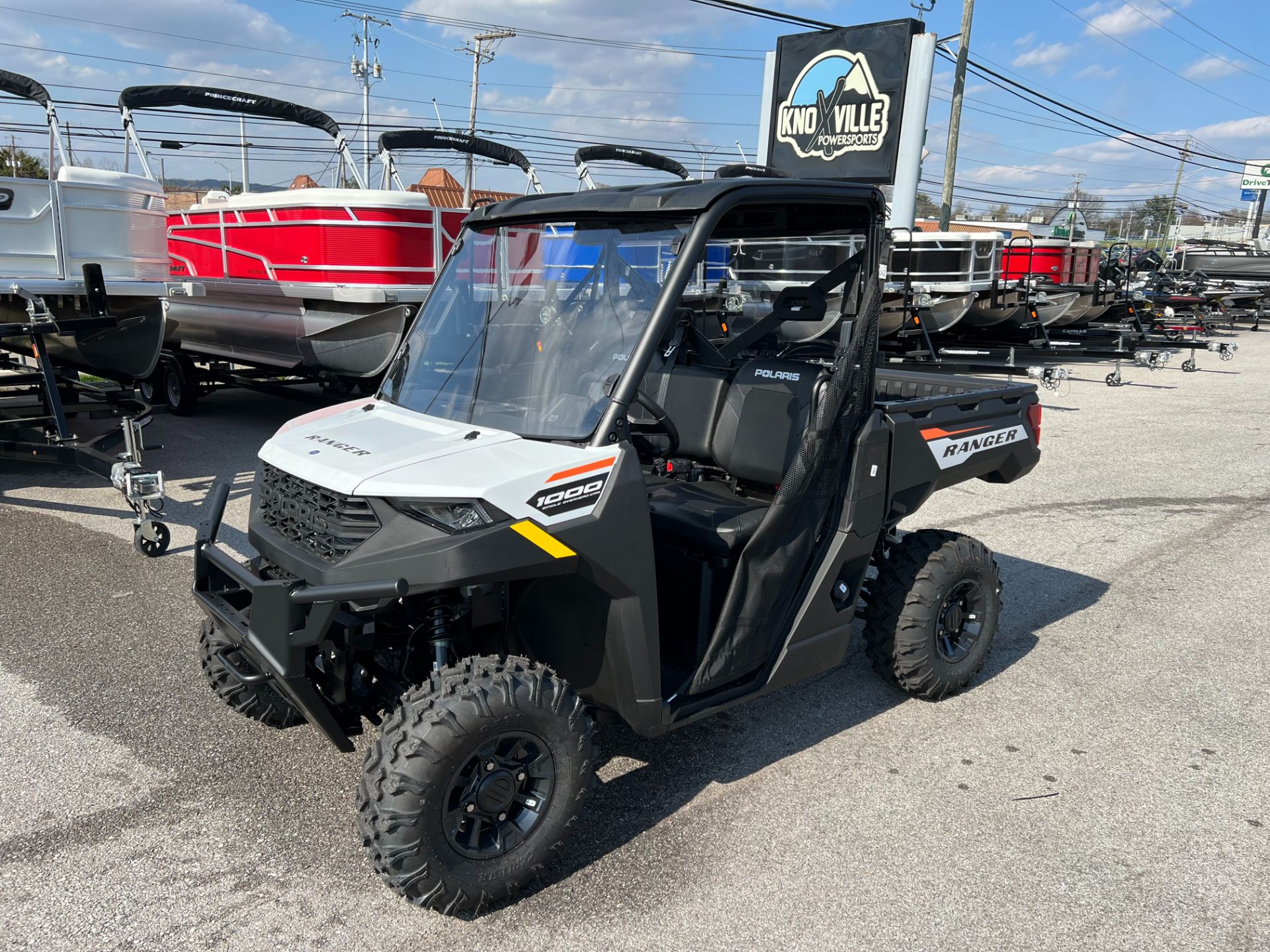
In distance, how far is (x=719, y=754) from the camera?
3.66 metres

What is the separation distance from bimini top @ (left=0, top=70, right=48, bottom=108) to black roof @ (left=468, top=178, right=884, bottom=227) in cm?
539

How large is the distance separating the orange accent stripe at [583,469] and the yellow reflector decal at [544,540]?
14cm

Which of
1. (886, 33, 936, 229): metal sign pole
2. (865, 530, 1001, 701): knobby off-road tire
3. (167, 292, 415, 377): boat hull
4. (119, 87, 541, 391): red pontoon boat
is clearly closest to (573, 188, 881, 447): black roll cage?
(865, 530, 1001, 701): knobby off-road tire

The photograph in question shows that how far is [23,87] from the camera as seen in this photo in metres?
7.07

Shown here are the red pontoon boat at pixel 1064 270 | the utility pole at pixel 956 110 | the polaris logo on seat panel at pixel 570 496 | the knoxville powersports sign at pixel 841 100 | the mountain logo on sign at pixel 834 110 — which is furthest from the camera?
the utility pole at pixel 956 110

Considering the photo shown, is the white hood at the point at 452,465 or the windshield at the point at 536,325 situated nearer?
the white hood at the point at 452,465

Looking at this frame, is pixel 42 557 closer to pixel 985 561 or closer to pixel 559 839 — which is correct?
pixel 559 839

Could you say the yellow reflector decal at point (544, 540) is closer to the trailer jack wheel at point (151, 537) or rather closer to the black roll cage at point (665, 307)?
the black roll cage at point (665, 307)

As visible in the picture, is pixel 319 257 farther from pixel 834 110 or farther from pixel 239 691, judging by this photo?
pixel 834 110

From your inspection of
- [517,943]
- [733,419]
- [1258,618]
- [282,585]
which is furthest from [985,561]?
[282,585]

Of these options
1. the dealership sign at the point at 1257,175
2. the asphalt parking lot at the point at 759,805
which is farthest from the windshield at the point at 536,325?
the dealership sign at the point at 1257,175

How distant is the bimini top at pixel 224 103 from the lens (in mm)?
8633

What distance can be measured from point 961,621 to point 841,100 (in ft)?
47.5

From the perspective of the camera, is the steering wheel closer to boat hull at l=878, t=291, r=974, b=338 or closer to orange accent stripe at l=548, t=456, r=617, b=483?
orange accent stripe at l=548, t=456, r=617, b=483
